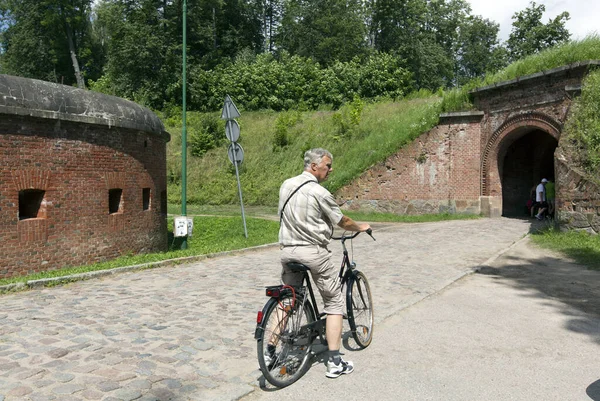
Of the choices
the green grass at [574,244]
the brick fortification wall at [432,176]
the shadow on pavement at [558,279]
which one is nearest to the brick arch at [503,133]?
the brick fortification wall at [432,176]

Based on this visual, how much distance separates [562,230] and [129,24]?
35.7m

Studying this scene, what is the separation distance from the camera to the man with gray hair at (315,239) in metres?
4.15

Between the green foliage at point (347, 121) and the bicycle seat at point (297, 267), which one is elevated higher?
the green foliage at point (347, 121)

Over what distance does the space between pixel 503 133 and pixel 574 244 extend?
7.44 meters

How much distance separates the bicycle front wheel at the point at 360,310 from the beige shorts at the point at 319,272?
17.5 inches

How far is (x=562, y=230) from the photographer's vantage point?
13586 millimetres

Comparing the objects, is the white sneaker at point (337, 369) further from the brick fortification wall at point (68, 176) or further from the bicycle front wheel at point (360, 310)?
the brick fortification wall at point (68, 176)

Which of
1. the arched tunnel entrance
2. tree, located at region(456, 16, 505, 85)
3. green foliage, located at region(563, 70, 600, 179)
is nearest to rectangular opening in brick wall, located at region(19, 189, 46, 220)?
green foliage, located at region(563, 70, 600, 179)

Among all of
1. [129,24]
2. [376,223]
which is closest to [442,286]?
[376,223]

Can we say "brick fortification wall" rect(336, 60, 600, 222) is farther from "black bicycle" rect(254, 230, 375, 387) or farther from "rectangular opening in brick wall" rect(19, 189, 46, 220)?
"black bicycle" rect(254, 230, 375, 387)

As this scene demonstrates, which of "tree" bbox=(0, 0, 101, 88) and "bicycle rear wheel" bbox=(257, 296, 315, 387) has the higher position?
"tree" bbox=(0, 0, 101, 88)

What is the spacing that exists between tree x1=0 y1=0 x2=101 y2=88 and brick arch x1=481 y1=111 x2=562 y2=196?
44.8 m

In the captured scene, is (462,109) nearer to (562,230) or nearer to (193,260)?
(562,230)

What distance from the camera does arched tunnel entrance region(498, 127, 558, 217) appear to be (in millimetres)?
21312
